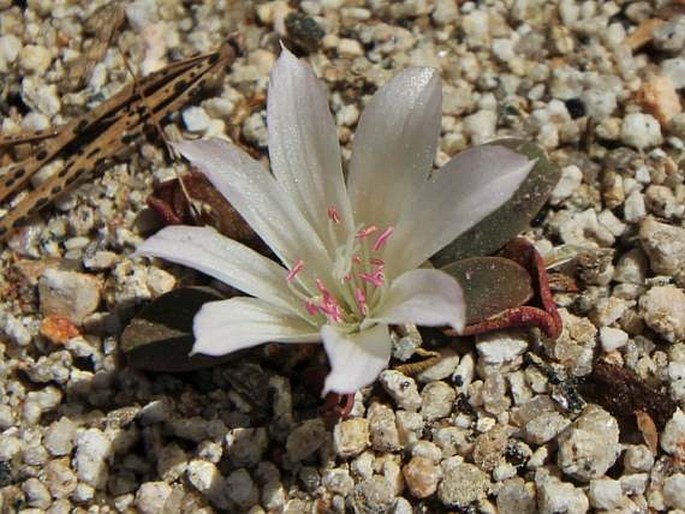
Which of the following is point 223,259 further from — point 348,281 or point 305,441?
point 305,441

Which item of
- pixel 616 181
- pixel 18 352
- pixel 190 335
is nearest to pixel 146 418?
pixel 190 335

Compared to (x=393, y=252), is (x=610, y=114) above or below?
below

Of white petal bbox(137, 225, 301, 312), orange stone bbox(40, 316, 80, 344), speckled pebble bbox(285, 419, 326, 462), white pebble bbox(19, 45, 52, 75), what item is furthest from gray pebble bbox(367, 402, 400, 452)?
white pebble bbox(19, 45, 52, 75)

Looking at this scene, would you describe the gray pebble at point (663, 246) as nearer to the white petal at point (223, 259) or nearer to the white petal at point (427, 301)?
the white petal at point (427, 301)

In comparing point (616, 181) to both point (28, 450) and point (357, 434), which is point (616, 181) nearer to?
point (357, 434)

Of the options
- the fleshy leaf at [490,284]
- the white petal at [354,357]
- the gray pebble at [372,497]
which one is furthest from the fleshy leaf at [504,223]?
the gray pebble at [372,497]
